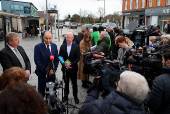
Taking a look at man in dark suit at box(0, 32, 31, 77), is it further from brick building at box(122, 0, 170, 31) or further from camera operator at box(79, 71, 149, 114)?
brick building at box(122, 0, 170, 31)

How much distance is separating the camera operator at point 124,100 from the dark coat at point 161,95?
0.58m

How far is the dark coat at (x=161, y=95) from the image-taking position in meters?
2.24

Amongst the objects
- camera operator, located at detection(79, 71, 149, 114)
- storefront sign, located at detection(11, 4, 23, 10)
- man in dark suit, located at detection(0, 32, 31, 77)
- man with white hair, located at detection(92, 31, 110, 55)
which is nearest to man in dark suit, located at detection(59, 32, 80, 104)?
man with white hair, located at detection(92, 31, 110, 55)

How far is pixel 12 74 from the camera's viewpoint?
7.18 feet

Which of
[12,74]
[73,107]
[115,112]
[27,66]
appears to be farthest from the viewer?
[73,107]

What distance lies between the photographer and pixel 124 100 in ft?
5.43

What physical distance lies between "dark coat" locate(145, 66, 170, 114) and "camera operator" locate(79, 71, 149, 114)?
0.58 m

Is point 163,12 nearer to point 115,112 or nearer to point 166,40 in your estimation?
point 166,40

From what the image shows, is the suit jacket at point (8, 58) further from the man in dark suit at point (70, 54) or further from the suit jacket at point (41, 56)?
the man in dark suit at point (70, 54)

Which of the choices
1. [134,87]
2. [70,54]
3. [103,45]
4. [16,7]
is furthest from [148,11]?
[16,7]

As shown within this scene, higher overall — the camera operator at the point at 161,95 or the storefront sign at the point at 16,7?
the storefront sign at the point at 16,7

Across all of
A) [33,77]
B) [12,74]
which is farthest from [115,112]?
[33,77]

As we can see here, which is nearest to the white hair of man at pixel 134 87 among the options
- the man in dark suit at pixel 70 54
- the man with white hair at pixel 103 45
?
the man in dark suit at pixel 70 54

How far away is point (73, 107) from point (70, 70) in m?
0.96
